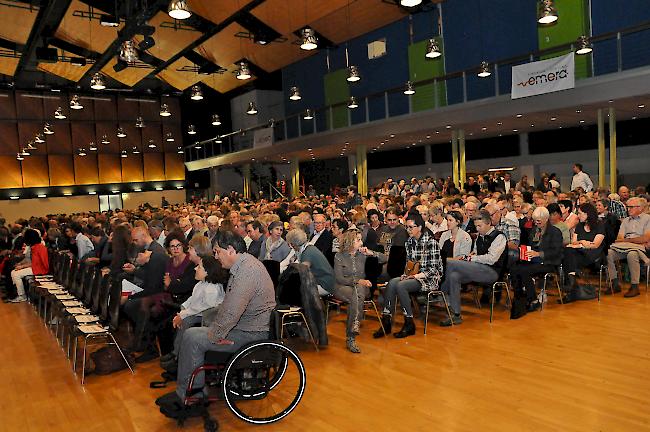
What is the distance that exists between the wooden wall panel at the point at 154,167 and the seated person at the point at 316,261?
2386 centimetres

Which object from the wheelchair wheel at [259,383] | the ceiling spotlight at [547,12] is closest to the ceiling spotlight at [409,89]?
the ceiling spotlight at [547,12]

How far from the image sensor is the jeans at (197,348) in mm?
3764

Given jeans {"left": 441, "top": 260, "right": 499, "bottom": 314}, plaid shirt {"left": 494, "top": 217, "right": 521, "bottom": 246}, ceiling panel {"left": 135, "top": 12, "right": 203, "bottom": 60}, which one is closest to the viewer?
jeans {"left": 441, "top": 260, "right": 499, "bottom": 314}

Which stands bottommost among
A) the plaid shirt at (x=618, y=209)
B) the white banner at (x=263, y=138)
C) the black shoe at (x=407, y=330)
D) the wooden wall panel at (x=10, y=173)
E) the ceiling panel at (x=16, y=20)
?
the black shoe at (x=407, y=330)

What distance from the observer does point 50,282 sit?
8.16 metres

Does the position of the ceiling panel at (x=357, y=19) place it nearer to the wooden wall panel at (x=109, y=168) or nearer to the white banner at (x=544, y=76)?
the white banner at (x=544, y=76)

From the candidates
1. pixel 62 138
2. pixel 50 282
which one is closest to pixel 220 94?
pixel 62 138

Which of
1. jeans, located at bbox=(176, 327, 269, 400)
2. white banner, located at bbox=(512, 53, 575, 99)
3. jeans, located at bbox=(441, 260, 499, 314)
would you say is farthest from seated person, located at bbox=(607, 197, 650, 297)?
jeans, located at bbox=(176, 327, 269, 400)

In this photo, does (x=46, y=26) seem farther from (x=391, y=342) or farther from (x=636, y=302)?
(x=636, y=302)

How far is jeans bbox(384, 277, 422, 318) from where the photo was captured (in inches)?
226

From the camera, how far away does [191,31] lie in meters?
20.0

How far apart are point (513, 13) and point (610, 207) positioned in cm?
946

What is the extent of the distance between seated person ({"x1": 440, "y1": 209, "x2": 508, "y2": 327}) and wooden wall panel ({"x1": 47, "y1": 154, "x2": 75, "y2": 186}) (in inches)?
937

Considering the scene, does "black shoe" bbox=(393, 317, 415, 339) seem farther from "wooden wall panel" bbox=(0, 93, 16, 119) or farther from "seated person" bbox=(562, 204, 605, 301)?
"wooden wall panel" bbox=(0, 93, 16, 119)
